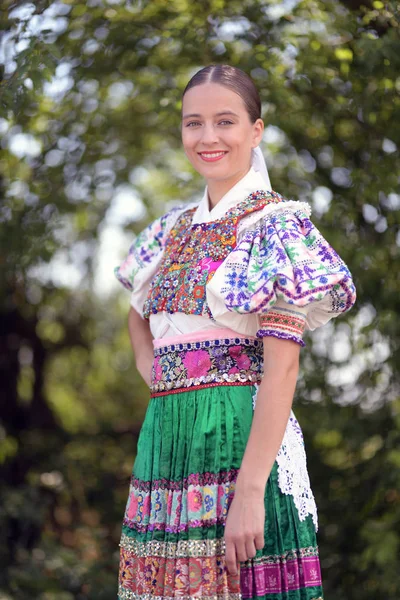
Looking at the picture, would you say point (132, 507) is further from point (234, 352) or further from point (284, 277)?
point (284, 277)

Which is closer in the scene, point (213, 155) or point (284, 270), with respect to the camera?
point (284, 270)

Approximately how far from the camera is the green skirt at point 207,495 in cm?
170

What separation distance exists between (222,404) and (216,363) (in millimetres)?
93

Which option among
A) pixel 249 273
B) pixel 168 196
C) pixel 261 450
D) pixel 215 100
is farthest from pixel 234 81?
pixel 168 196

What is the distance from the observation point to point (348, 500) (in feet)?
12.1

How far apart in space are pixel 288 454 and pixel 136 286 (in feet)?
2.24

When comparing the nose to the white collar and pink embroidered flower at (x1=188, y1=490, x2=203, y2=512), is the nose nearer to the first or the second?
the white collar

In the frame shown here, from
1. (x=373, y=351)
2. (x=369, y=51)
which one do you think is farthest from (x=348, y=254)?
(x=369, y=51)

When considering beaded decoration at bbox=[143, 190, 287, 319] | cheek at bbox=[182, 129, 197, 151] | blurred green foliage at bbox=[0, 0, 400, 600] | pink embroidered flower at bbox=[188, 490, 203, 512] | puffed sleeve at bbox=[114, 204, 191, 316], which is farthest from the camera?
blurred green foliage at bbox=[0, 0, 400, 600]

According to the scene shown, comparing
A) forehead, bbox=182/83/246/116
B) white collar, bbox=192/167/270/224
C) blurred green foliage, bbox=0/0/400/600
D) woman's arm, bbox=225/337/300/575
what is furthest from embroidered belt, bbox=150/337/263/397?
blurred green foliage, bbox=0/0/400/600

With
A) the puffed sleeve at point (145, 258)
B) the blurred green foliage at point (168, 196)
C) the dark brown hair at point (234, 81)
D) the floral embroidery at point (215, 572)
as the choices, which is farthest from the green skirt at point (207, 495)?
the blurred green foliage at point (168, 196)

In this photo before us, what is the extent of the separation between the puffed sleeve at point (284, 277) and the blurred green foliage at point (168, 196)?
105cm

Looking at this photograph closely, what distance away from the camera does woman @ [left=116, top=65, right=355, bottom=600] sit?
5.45ft

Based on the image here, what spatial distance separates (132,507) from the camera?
1.88 metres
